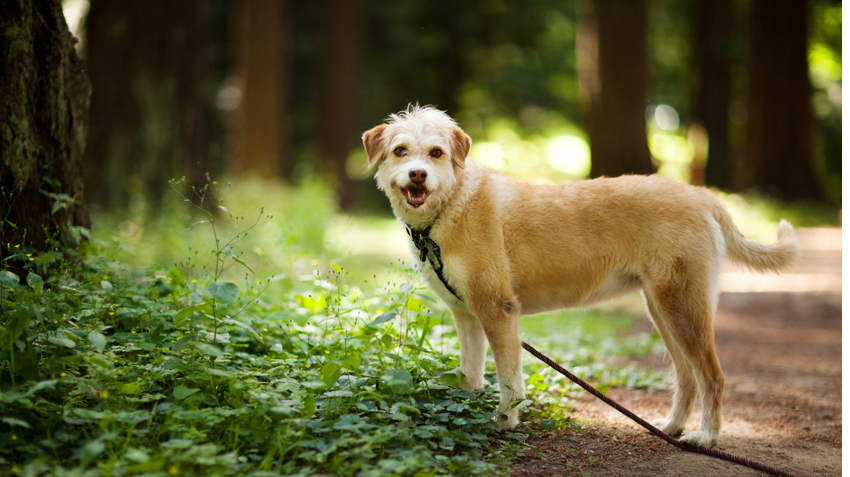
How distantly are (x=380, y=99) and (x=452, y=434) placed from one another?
26728 millimetres

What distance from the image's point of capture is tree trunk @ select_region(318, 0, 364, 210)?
2262 centimetres

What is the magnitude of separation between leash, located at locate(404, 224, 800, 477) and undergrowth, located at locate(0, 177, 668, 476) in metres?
0.29

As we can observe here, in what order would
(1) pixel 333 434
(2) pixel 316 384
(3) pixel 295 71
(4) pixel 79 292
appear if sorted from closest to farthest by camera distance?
1. (1) pixel 333 434
2. (2) pixel 316 384
3. (4) pixel 79 292
4. (3) pixel 295 71

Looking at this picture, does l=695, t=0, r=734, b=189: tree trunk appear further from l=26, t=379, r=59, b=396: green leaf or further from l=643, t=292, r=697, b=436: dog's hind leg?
l=26, t=379, r=59, b=396: green leaf

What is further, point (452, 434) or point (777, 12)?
point (777, 12)

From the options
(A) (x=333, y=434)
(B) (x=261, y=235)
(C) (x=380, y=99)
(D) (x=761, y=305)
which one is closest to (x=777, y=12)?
(D) (x=761, y=305)

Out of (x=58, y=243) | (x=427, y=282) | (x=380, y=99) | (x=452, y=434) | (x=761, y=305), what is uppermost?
(x=380, y=99)

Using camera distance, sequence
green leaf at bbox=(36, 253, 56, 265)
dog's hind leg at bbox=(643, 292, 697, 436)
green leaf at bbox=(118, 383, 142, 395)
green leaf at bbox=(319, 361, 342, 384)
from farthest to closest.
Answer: dog's hind leg at bbox=(643, 292, 697, 436)
green leaf at bbox=(36, 253, 56, 265)
green leaf at bbox=(319, 361, 342, 384)
green leaf at bbox=(118, 383, 142, 395)

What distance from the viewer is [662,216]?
432 centimetres

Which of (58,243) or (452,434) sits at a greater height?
(58,243)

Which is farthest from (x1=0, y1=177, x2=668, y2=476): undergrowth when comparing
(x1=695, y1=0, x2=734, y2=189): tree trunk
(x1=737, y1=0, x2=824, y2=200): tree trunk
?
(x1=695, y1=0, x2=734, y2=189): tree trunk

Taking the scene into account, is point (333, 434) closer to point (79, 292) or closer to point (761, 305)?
point (79, 292)

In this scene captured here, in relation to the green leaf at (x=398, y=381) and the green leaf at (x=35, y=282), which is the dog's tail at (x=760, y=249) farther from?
the green leaf at (x=35, y=282)

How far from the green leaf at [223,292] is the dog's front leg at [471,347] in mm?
1598
